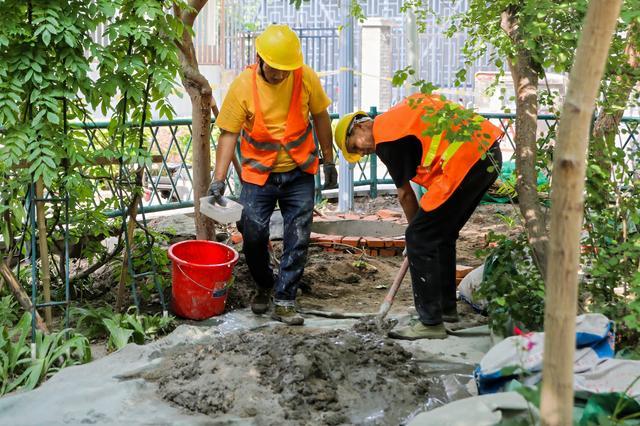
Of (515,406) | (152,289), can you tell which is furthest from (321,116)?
(515,406)

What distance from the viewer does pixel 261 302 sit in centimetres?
615

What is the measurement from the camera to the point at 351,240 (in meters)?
7.95

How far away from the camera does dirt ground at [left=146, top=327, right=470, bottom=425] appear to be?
13.3ft

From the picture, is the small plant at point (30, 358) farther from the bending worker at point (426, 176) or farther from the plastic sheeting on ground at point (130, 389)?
the bending worker at point (426, 176)

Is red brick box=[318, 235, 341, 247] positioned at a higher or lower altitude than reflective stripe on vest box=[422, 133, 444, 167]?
lower

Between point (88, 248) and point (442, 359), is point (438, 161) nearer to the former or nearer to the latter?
point (442, 359)

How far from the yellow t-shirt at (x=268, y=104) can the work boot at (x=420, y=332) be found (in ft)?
4.72

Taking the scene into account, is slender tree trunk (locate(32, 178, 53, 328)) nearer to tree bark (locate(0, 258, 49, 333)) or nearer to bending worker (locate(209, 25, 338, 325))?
tree bark (locate(0, 258, 49, 333))

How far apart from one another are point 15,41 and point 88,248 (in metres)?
1.86

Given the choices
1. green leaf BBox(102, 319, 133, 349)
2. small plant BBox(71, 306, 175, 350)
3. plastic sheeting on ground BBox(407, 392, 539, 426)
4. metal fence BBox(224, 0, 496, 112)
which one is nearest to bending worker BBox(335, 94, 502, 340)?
small plant BBox(71, 306, 175, 350)

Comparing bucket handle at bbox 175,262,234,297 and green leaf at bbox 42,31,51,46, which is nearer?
green leaf at bbox 42,31,51,46

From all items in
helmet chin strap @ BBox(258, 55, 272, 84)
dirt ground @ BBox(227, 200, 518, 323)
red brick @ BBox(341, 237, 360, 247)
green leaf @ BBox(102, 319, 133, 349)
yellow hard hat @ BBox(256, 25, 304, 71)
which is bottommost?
dirt ground @ BBox(227, 200, 518, 323)

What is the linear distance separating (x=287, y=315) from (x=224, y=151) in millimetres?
1214

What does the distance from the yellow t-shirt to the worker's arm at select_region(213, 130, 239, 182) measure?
5 centimetres
